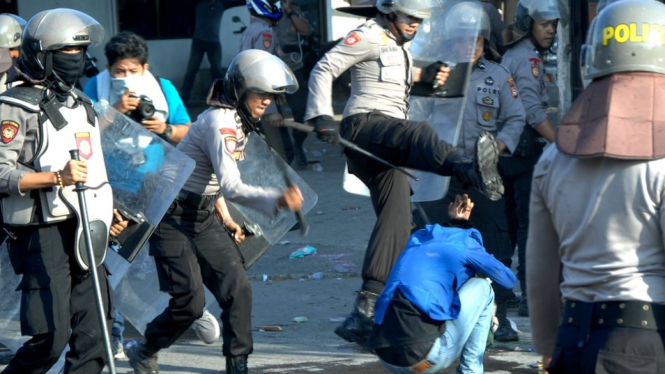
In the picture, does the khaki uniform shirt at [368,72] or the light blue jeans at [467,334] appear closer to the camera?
the light blue jeans at [467,334]

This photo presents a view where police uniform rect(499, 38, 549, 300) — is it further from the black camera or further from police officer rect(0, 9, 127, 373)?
police officer rect(0, 9, 127, 373)

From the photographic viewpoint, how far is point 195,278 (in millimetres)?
5242

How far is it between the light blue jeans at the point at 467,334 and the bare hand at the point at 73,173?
4.71 feet

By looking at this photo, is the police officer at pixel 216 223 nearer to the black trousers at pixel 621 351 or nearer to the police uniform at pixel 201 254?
the police uniform at pixel 201 254

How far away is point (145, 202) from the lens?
16.8ft

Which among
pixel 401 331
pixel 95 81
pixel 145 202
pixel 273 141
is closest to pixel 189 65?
pixel 273 141

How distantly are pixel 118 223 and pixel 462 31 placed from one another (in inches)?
92.4

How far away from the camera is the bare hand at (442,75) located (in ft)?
19.9

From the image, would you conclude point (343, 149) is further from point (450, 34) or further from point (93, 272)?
point (93, 272)

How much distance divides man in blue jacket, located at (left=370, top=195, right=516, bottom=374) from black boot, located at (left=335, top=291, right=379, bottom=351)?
81cm

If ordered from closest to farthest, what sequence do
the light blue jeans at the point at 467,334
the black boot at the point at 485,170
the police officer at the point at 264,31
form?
1. the light blue jeans at the point at 467,334
2. the black boot at the point at 485,170
3. the police officer at the point at 264,31

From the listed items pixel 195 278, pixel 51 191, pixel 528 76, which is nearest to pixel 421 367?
pixel 195 278

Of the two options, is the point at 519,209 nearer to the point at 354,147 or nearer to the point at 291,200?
the point at 354,147

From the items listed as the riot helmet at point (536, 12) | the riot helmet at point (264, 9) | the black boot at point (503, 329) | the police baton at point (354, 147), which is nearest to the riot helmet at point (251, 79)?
the police baton at point (354, 147)
